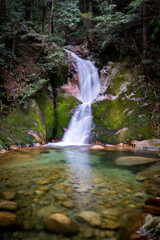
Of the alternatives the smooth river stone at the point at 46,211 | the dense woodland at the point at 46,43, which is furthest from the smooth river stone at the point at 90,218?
the dense woodland at the point at 46,43

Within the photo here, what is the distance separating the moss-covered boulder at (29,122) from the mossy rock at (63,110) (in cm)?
52

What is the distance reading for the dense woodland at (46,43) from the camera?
24.5ft

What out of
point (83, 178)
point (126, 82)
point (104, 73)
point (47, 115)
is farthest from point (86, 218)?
point (104, 73)

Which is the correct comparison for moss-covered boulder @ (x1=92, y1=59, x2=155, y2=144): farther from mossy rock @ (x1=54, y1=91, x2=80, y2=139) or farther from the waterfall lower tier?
mossy rock @ (x1=54, y1=91, x2=80, y2=139)

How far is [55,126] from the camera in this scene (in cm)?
940

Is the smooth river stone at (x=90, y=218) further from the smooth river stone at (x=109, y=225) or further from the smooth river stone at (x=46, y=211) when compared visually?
the smooth river stone at (x=46, y=211)

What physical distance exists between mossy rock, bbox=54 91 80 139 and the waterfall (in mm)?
285

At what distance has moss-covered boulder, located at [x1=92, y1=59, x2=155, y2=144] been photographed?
805cm

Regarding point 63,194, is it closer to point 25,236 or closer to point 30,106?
point 25,236

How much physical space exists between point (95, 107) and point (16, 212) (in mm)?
8015

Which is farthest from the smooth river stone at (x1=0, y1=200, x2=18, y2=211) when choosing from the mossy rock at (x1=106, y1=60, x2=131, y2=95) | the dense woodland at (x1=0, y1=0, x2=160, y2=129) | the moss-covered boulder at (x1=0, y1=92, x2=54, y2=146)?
the mossy rock at (x1=106, y1=60, x2=131, y2=95)

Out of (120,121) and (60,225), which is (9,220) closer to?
(60,225)

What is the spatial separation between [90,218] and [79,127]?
24.0 feet

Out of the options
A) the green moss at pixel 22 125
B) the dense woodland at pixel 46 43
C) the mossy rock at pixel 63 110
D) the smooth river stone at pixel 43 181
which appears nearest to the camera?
the smooth river stone at pixel 43 181
